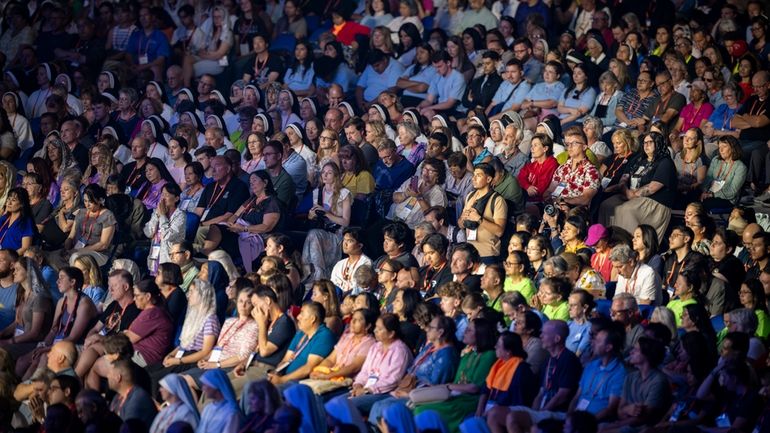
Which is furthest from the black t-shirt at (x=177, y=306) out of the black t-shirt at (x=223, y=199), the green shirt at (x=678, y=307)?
the green shirt at (x=678, y=307)

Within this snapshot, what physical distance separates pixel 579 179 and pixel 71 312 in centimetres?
399

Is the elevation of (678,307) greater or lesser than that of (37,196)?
greater

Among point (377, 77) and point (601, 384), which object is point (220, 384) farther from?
point (377, 77)

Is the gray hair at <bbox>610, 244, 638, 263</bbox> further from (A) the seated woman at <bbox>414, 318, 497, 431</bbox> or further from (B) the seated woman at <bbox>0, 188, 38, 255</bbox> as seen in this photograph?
(B) the seated woman at <bbox>0, 188, 38, 255</bbox>

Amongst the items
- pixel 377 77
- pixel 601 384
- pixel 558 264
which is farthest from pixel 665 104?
pixel 601 384

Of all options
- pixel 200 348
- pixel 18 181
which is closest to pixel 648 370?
pixel 200 348

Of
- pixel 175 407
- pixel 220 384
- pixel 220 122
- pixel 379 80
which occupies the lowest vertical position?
pixel 379 80

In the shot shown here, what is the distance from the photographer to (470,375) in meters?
8.52

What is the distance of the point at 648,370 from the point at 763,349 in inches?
42.5

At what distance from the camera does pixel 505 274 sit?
9922 mm

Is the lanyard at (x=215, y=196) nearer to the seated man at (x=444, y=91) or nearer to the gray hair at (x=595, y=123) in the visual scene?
the seated man at (x=444, y=91)

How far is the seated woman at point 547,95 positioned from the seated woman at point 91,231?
3957 mm

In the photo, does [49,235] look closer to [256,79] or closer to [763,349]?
[256,79]

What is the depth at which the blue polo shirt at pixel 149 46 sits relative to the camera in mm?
16047
